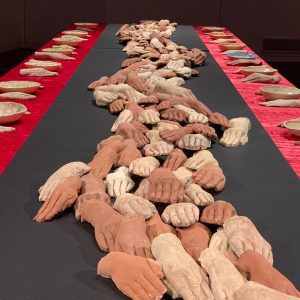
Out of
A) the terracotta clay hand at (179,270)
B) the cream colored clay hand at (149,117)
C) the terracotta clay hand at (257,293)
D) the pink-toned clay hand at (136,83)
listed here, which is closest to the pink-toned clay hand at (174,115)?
the cream colored clay hand at (149,117)

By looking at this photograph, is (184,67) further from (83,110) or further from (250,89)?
(83,110)

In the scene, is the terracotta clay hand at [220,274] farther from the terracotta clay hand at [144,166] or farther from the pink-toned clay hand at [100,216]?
the terracotta clay hand at [144,166]

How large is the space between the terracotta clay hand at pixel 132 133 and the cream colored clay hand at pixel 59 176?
0.64 feet

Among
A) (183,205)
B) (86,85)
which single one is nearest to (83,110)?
(86,85)

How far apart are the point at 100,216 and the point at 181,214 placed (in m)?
0.11

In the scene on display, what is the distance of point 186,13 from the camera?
5402 mm

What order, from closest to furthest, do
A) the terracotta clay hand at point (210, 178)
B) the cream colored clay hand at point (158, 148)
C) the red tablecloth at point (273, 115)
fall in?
the terracotta clay hand at point (210, 178) → the cream colored clay hand at point (158, 148) → the red tablecloth at point (273, 115)

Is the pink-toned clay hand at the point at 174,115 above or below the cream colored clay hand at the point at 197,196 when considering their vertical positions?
below

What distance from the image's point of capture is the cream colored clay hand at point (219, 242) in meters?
0.73

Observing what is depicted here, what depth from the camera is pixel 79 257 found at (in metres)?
0.73

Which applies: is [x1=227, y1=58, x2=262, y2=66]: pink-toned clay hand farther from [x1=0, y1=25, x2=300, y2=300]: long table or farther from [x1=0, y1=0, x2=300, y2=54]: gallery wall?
[x1=0, y1=0, x2=300, y2=54]: gallery wall

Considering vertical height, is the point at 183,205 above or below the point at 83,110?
above

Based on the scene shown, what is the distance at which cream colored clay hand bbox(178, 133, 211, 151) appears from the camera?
Answer: 3.63 ft

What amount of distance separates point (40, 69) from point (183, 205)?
3.89ft
